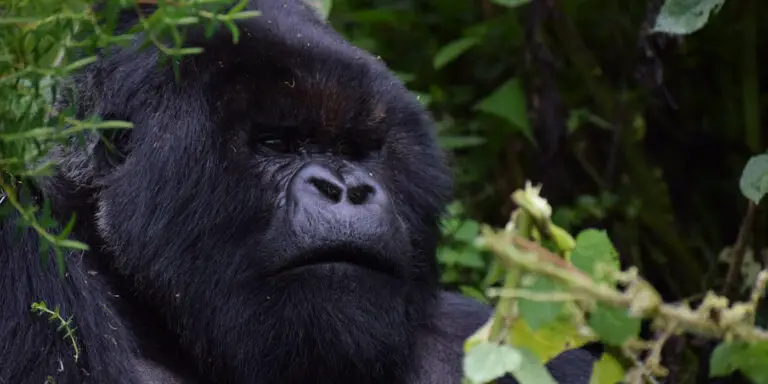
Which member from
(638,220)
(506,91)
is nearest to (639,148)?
(638,220)

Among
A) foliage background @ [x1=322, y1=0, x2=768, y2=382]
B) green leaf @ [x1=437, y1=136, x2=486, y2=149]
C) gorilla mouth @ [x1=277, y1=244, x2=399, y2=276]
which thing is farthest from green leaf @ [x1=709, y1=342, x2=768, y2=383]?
green leaf @ [x1=437, y1=136, x2=486, y2=149]

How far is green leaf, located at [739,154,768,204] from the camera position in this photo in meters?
2.22

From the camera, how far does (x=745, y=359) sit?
171 centimetres

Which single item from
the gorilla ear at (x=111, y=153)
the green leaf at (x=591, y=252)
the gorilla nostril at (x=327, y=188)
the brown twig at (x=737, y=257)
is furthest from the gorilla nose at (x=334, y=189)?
the brown twig at (x=737, y=257)

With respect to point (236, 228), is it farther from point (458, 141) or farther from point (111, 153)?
point (458, 141)

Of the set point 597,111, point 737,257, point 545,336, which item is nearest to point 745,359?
point 545,336

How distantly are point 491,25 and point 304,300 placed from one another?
5.98 ft

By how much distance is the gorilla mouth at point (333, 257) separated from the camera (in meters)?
1.96

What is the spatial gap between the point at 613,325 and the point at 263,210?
72 centimetres

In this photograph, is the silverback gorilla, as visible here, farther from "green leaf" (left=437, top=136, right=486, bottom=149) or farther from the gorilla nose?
"green leaf" (left=437, top=136, right=486, bottom=149)

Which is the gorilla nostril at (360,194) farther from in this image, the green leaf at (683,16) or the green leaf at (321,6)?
the green leaf at (683,16)

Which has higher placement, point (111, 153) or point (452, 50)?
point (452, 50)

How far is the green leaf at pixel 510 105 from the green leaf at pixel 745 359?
5.10ft

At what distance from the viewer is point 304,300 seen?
6.45 feet
